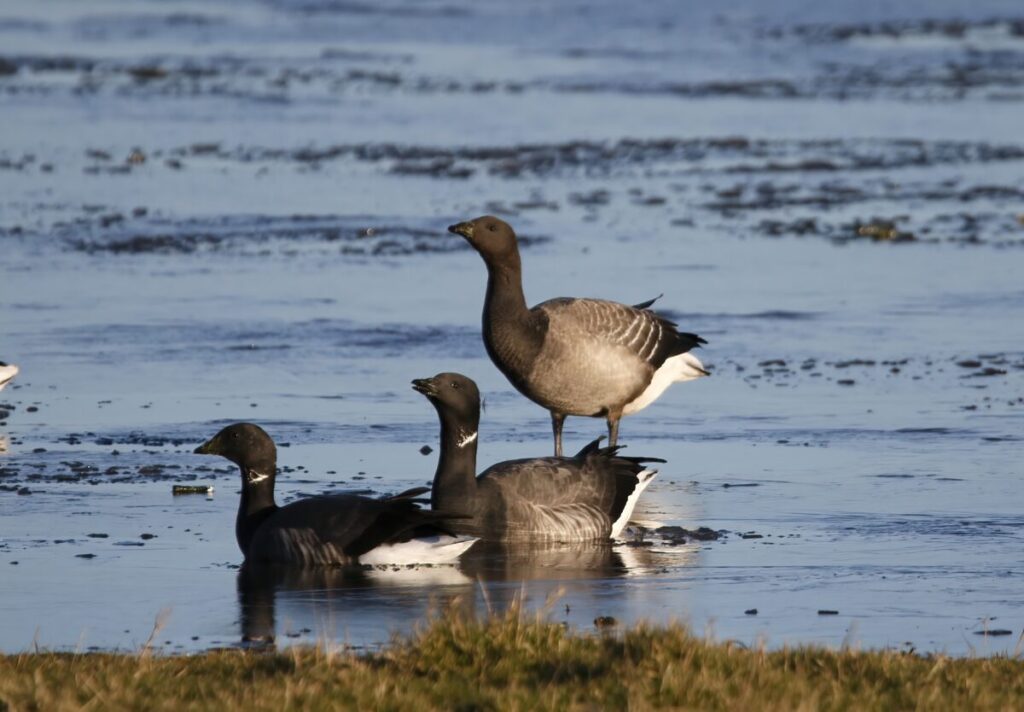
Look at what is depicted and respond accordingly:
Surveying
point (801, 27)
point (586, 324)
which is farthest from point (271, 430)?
point (801, 27)

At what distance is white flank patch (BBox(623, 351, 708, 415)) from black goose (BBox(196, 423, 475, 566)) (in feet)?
9.61

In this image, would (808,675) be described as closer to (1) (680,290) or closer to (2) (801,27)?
(1) (680,290)

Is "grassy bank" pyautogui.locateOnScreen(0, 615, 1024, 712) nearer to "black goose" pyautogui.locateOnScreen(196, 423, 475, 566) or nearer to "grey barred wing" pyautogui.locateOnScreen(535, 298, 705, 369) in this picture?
"black goose" pyautogui.locateOnScreen(196, 423, 475, 566)

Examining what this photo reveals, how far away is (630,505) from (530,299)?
6509mm

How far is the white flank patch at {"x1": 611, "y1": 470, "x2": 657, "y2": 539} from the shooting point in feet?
34.4

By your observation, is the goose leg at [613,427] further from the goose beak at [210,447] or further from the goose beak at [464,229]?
the goose beak at [210,447]

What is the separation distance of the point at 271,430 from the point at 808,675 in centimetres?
646

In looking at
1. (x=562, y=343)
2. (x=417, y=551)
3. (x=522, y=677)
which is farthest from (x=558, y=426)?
(x=522, y=677)

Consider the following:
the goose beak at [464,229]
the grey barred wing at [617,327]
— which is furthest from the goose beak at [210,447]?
the grey barred wing at [617,327]

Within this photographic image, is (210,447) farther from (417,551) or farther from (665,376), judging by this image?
(665,376)

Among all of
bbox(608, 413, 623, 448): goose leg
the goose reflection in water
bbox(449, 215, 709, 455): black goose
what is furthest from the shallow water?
bbox(449, 215, 709, 455): black goose

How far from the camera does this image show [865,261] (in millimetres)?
19344

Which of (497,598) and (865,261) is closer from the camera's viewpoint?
(497,598)

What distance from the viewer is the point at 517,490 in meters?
10.4
